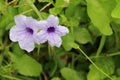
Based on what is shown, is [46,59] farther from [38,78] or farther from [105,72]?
[105,72]

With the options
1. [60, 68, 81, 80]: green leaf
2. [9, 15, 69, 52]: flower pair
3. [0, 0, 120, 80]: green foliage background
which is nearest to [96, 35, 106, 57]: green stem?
[0, 0, 120, 80]: green foliage background

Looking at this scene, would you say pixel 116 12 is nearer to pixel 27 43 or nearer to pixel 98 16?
pixel 98 16

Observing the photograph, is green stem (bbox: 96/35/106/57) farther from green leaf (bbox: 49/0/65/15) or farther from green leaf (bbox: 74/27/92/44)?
green leaf (bbox: 49/0/65/15)

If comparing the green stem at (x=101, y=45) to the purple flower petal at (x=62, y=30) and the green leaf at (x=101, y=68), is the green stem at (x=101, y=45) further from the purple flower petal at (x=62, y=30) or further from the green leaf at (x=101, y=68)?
the purple flower petal at (x=62, y=30)

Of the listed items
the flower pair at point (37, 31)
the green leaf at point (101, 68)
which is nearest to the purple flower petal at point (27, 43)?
the flower pair at point (37, 31)

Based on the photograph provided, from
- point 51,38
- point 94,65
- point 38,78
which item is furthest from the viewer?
point 38,78

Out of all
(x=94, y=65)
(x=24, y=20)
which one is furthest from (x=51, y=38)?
(x=94, y=65)

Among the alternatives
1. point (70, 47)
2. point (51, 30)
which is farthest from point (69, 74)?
point (51, 30)
